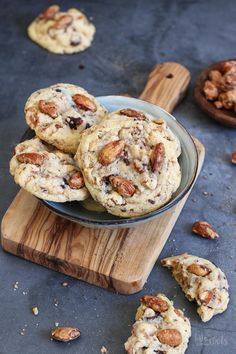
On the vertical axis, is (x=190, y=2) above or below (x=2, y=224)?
above

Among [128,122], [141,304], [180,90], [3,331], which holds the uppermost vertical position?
[128,122]

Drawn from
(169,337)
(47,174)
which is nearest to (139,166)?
(47,174)

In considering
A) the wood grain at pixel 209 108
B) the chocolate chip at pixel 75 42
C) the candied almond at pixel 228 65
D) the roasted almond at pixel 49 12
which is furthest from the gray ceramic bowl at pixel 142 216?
the roasted almond at pixel 49 12

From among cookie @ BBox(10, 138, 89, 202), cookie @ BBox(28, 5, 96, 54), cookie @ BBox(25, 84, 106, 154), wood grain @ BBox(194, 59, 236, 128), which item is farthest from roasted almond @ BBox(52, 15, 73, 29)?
cookie @ BBox(10, 138, 89, 202)

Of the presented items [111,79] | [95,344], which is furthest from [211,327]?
[111,79]

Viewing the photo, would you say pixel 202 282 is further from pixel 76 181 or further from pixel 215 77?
pixel 215 77

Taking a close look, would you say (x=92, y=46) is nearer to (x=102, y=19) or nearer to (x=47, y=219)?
(x=102, y=19)

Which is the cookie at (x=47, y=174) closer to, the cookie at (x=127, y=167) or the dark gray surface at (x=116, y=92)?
the cookie at (x=127, y=167)
